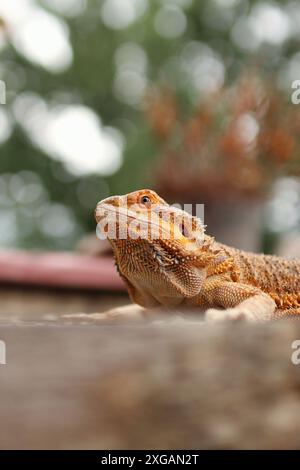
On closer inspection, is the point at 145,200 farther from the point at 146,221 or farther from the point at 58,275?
the point at 58,275

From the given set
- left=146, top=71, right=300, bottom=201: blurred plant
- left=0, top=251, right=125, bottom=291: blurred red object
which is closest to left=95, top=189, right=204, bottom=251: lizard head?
left=146, top=71, right=300, bottom=201: blurred plant

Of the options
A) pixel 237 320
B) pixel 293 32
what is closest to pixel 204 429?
pixel 237 320

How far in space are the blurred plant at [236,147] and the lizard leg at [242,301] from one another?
1.39 feet

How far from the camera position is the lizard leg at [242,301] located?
1.07 meters

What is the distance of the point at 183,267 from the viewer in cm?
118

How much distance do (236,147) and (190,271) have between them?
21.2 inches

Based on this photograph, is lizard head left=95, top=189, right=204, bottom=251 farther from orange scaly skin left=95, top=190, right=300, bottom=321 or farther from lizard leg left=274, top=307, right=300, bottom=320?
lizard leg left=274, top=307, right=300, bottom=320

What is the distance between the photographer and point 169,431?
3.01ft

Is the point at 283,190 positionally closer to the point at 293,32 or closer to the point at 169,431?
the point at 169,431

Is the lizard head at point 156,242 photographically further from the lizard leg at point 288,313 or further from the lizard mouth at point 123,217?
the lizard leg at point 288,313

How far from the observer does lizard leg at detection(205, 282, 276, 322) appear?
42.1 inches

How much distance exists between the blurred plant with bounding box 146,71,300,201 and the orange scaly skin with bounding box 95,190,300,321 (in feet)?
1.17

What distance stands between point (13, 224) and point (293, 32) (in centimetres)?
369

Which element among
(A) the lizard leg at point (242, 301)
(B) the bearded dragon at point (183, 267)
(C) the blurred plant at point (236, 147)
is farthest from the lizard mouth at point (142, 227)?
(C) the blurred plant at point (236, 147)
